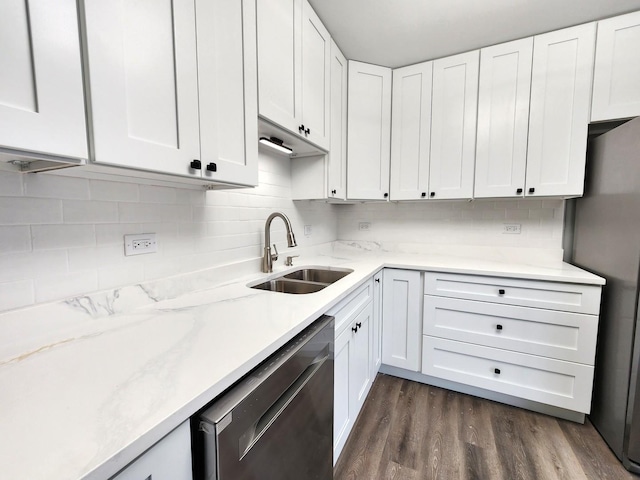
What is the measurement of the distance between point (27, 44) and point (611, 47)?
2.81 m

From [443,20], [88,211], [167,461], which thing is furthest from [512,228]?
[88,211]

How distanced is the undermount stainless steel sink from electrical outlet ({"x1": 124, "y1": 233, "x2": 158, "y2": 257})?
1.69ft

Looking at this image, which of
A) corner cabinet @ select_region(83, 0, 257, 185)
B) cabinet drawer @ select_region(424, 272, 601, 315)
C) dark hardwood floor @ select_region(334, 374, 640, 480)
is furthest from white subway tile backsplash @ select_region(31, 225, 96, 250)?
cabinet drawer @ select_region(424, 272, 601, 315)

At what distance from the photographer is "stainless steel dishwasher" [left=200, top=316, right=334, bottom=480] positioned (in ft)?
1.98

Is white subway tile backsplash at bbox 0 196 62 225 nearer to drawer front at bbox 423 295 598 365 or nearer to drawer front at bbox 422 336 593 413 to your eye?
drawer front at bbox 423 295 598 365

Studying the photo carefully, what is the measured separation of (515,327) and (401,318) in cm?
72

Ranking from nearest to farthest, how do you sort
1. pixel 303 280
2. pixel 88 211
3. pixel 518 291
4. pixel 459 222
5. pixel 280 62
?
1. pixel 88 211
2. pixel 280 62
3. pixel 518 291
4. pixel 303 280
5. pixel 459 222

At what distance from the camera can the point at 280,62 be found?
137 cm

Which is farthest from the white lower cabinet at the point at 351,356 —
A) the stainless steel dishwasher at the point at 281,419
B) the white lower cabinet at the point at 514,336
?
the white lower cabinet at the point at 514,336

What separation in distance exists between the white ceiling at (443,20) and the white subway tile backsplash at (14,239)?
1.79 metres

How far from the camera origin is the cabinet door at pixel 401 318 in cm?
204

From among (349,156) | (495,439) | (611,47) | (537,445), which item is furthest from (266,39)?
(537,445)

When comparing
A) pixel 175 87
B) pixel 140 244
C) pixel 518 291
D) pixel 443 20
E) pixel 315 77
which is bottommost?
pixel 518 291

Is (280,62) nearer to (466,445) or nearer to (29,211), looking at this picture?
(29,211)
